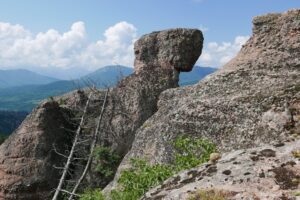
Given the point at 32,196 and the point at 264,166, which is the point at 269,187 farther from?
the point at 32,196

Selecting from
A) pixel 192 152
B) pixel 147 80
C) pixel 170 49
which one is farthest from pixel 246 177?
pixel 170 49

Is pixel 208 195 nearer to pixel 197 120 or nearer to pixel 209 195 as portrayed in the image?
pixel 209 195

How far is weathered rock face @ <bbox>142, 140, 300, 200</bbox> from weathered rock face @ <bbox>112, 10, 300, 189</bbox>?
8147 millimetres

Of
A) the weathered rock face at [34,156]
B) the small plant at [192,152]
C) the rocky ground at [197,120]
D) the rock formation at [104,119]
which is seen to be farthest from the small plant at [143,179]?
the weathered rock face at [34,156]

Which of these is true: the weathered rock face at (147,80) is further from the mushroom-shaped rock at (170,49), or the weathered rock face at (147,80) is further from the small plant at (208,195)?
the small plant at (208,195)

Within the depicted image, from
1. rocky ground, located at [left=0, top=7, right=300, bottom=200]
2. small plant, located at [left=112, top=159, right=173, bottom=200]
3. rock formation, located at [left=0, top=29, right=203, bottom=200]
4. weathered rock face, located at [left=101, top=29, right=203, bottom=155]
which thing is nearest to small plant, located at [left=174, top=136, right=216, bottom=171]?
small plant, located at [left=112, top=159, right=173, bottom=200]

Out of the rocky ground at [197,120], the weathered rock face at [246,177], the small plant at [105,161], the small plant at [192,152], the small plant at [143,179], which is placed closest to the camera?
the weathered rock face at [246,177]

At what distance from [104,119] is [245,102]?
107 feet

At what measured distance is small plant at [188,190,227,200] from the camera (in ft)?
48.5

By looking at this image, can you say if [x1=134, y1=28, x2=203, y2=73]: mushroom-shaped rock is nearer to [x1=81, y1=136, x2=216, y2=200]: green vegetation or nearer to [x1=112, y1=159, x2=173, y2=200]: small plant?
[x1=112, y1=159, x2=173, y2=200]: small plant

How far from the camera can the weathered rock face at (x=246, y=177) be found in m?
14.8

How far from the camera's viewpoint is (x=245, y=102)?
99.6 feet

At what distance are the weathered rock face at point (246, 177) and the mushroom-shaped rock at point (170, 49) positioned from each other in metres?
45.3

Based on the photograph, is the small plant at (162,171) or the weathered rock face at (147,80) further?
the weathered rock face at (147,80)
